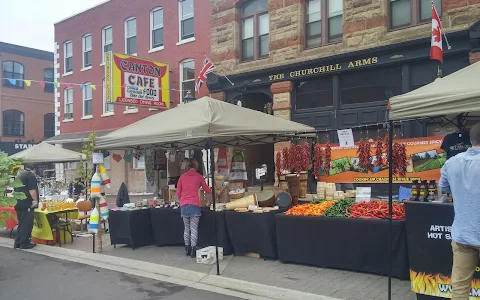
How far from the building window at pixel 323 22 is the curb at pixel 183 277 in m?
9.27

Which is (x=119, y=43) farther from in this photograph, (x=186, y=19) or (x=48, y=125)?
(x=48, y=125)

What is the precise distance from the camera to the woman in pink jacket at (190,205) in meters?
7.59

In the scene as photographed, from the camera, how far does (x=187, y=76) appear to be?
1800cm

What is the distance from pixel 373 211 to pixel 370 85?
705 centimetres

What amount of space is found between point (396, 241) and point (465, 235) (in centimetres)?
211

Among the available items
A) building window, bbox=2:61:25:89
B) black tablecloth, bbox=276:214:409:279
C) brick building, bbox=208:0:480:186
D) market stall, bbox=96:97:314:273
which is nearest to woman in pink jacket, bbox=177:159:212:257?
market stall, bbox=96:97:314:273

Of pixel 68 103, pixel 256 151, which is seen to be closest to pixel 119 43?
pixel 68 103

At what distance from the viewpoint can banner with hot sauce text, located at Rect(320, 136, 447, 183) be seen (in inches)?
355

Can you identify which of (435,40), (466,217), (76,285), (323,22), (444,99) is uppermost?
(323,22)

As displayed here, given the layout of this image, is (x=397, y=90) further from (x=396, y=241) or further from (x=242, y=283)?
(x=242, y=283)

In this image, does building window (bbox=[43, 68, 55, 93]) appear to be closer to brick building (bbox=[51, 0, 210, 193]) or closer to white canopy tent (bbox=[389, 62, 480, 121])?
brick building (bbox=[51, 0, 210, 193])

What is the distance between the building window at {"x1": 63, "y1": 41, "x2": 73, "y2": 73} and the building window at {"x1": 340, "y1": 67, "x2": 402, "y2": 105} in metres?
16.6

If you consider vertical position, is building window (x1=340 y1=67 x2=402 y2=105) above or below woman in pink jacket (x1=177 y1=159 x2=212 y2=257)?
above

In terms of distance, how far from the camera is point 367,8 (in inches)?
482
